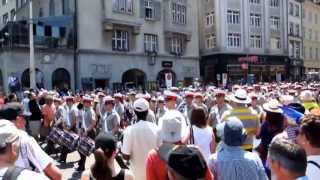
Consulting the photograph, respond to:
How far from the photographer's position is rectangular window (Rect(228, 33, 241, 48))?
48656 mm

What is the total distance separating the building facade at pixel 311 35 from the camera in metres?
62.9

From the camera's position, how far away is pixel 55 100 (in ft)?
49.0

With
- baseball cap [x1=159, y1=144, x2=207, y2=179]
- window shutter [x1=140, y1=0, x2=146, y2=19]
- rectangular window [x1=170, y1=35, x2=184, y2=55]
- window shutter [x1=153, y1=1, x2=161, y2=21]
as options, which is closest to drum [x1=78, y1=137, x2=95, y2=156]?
baseball cap [x1=159, y1=144, x2=207, y2=179]

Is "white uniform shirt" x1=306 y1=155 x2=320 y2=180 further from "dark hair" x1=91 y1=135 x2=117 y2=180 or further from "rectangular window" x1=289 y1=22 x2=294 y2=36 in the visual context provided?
"rectangular window" x1=289 y1=22 x2=294 y2=36

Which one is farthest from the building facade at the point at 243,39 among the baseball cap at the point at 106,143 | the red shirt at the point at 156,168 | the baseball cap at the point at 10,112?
the baseball cap at the point at 106,143

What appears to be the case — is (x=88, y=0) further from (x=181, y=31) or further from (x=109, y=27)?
(x=181, y=31)

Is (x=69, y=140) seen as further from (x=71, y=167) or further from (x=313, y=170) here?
(x=313, y=170)

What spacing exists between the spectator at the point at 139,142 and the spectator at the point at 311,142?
2.63m

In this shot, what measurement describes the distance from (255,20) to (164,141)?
4800 cm

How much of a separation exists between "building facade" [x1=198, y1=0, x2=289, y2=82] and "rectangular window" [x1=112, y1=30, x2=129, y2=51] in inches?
421

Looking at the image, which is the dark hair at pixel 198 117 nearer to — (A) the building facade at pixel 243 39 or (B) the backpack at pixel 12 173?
(B) the backpack at pixel 12 173

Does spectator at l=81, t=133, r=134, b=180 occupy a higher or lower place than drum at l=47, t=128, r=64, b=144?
higher

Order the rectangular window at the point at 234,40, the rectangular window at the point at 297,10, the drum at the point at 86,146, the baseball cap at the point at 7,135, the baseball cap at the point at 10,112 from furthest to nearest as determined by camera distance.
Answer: the rectangular window at the point at 297,10
the rectangular window at the point at 234,40
the drum at the point at 86,146
the baseball cap at the point at 10,112
the baseball cap at the point at 7,135

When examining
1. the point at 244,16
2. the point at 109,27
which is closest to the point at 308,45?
the point at 244,16
